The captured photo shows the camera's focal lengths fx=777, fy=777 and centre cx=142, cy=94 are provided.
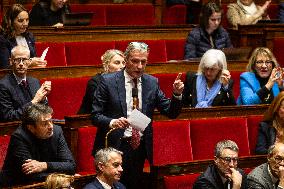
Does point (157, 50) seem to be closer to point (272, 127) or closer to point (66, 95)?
point (66, 95)

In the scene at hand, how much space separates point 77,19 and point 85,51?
15 centimetres

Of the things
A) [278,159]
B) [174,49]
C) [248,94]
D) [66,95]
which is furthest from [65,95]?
[278,159]

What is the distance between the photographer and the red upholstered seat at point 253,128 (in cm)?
178

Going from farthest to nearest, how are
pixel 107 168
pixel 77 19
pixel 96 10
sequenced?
pixel 96 10, pixel 77 19, pixel 107 168

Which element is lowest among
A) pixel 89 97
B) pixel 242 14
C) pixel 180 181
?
pixel 180 181

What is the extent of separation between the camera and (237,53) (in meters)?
2.23

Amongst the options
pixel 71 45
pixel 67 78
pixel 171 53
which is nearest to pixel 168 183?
pixel 67 78

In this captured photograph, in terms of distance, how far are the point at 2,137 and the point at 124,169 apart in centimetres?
28

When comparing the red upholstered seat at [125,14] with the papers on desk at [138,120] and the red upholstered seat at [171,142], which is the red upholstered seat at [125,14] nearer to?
the red upholstered seat at [171,142]

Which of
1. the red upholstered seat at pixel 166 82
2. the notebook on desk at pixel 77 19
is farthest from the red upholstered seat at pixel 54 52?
the red upholstered seat at pixel 166 82

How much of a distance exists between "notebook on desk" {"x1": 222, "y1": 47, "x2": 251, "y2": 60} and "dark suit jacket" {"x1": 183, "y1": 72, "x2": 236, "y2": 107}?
38 cm

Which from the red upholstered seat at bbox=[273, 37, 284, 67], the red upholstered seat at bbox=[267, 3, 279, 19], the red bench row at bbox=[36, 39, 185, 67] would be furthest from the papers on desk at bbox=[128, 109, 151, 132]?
the red upholstered seat at bbox=[267, 3, 279, 19]

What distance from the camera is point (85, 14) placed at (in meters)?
2.31

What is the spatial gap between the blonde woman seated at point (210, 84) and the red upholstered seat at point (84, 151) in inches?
11.5
